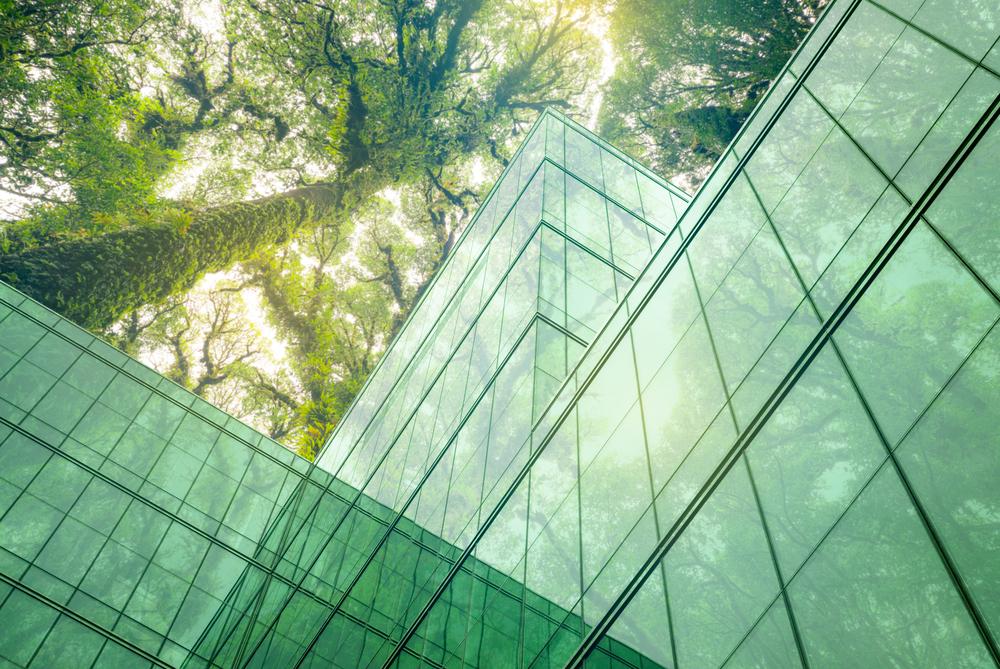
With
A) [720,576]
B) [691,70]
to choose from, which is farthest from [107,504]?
[691,70]

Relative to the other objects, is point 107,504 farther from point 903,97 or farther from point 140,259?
point 903,97

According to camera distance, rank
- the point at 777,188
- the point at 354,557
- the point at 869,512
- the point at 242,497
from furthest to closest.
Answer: the point at 242,497 → the point at 354,557 → the point at 777,188 → the point at 869,512

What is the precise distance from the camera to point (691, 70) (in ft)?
55.0

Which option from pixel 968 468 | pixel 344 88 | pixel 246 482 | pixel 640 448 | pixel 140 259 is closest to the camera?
pixel 968 468

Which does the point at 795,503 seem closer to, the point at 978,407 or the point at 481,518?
the point at 978,407

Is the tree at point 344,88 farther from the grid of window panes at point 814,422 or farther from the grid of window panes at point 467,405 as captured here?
the grid of window panes at point 814,422

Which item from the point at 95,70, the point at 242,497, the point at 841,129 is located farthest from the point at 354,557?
the point at 95,70

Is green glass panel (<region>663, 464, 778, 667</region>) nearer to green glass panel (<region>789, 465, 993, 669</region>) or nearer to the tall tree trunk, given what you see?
green glass panel (<region>789, 465, 993, 669</region>)

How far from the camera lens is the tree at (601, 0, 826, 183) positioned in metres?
14.9

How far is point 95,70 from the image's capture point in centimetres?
1470

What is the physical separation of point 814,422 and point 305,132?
1830 centimetres

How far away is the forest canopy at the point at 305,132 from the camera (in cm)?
1392

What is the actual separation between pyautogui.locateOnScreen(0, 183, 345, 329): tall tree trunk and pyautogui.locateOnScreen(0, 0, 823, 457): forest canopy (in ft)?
0.22

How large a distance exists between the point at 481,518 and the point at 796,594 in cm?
349
